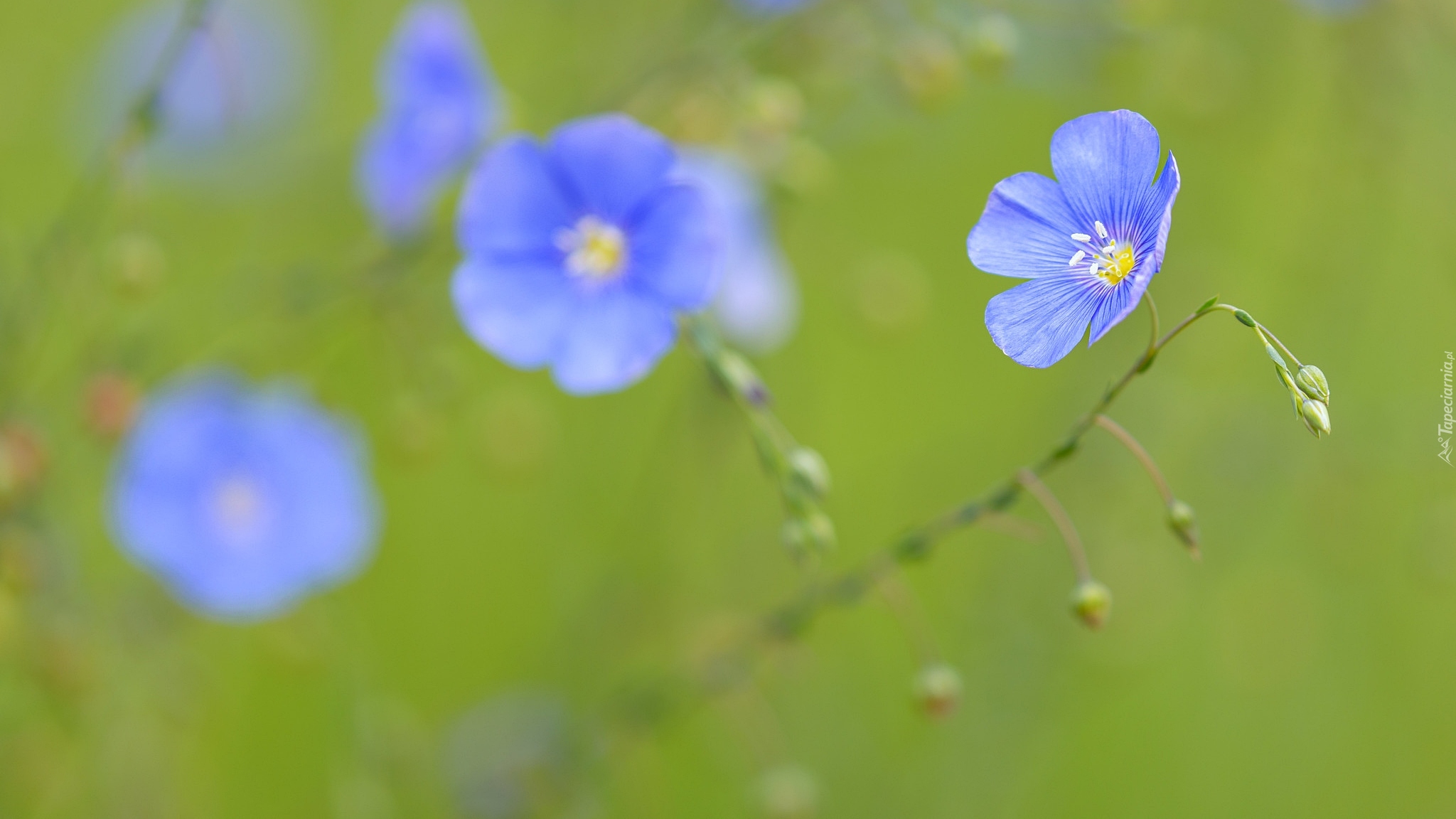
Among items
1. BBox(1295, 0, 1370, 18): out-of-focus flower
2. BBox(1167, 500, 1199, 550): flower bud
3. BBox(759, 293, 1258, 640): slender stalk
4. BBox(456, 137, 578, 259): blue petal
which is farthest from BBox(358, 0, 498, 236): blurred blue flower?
BBox(1295, 0, 1370, 18): out-of-focus flower

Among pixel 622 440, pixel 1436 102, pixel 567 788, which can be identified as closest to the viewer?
pixel 567 788

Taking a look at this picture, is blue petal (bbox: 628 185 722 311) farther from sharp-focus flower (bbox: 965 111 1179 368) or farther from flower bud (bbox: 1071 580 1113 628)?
flower bud (bbox: 1071 580 1113 628)

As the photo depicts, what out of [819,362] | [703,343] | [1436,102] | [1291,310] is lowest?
[819,362]

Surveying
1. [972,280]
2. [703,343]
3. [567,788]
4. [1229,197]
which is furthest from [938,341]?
[703,343]

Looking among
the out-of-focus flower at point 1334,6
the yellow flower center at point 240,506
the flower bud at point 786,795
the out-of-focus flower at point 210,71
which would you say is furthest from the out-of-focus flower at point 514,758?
the out-of-focus flower at point 1334,6

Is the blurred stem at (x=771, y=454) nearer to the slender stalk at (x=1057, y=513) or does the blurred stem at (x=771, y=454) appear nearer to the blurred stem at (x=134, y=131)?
the slender stalk at (x=1057, y=513)

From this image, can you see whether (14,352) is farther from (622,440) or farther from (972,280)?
(972,280)

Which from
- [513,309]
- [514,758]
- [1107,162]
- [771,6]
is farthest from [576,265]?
[514,758]
